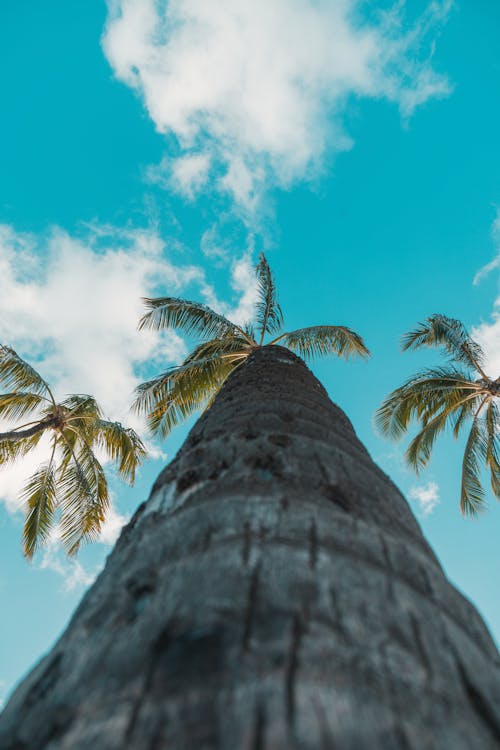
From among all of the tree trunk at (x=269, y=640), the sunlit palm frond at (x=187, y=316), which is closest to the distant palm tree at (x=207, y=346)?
the sunlit palm frond at (x=187, y=316)

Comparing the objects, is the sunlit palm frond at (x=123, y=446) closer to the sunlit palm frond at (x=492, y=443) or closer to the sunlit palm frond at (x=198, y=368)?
the sunlit palm frond at (x=198, y=368)

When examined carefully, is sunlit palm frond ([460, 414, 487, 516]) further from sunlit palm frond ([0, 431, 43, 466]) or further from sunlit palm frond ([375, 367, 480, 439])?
sunlit palm frond ([0, 431, 43, 466])

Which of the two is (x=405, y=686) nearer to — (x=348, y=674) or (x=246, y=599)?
(x=348, y=674)

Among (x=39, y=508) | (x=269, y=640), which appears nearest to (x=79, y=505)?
(x=39, y=508)

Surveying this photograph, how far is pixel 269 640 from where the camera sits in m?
0.97

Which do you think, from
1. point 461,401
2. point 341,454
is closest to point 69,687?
point 341,454

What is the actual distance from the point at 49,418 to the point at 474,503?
10.2 metres

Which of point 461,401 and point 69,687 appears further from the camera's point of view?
point 461,401

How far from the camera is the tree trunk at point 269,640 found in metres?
0.82

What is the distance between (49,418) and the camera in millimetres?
11773

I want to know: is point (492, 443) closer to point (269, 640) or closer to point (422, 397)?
point (422, 397)

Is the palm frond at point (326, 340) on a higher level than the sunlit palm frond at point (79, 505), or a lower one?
higher

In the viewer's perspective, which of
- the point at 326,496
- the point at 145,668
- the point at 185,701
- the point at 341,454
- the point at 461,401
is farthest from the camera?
the point at 461,401

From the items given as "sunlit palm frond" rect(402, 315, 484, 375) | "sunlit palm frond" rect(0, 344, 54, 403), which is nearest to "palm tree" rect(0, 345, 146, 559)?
"sunlit palm frond" rect(0, 344, 54, 403)
